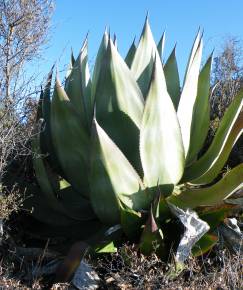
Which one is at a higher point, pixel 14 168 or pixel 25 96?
pixel 25 96

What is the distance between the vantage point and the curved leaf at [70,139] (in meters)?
2.98

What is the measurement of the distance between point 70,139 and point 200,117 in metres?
0.87

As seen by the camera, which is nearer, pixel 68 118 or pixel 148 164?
pixel 148 164

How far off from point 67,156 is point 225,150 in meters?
0.95

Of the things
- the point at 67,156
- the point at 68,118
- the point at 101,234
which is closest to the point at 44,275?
the point at 101,234

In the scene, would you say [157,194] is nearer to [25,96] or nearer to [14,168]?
[25,96]

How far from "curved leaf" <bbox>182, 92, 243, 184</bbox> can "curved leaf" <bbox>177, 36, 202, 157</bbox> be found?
0.47ft

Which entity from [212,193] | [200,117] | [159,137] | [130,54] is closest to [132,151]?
[159,137]

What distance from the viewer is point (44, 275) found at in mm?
2738

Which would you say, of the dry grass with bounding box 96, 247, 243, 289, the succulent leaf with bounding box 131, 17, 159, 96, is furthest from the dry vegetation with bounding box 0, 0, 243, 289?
the succulent leaf with bounding box 131, 17, 159, 96

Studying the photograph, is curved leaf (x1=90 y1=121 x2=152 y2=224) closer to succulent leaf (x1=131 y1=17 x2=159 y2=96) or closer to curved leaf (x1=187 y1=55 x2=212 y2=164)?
curved leaf (x1=187 y1=55 x2=212 y2=164)

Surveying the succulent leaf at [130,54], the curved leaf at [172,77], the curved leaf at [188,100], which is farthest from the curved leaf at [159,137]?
the succulent leaf at [130,54]

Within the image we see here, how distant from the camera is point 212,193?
2775 millimetres

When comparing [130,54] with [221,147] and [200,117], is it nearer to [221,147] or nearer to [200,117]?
[200,117]
